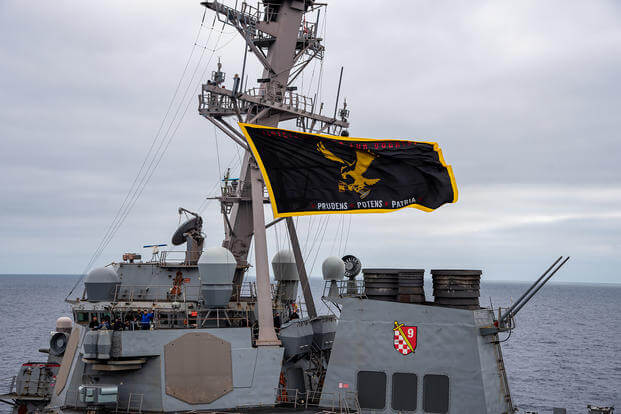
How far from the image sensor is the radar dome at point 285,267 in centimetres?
2792

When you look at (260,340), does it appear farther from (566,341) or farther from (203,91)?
(566,341)

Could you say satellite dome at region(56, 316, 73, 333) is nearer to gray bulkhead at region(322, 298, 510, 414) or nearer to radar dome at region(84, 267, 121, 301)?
radar dome at region(84, 267, 121, 301)

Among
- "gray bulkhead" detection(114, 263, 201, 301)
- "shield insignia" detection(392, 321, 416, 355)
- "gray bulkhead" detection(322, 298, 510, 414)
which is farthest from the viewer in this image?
"gray bulkhead" detection(114, 263, 201, 301)

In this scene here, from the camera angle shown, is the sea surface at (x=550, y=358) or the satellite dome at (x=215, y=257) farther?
the sea surface at (x=550, y=358)

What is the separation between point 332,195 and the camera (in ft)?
73.0

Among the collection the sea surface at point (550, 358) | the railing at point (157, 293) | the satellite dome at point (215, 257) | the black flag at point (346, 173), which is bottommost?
the sea surface at point (550, 358)

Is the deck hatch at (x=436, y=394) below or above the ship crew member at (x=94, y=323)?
below

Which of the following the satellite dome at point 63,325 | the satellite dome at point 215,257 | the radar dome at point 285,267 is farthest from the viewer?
the satellite dome at point 63,325

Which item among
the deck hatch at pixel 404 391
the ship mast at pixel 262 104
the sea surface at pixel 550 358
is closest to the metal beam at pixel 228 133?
the ship mast at pixel 262 104

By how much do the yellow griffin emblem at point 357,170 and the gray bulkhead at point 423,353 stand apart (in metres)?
3.96

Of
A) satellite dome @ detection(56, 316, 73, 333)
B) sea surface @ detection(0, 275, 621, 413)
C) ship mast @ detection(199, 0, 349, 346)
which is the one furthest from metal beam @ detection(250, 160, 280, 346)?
sea surface @ detection(0, 275, 621, 413)

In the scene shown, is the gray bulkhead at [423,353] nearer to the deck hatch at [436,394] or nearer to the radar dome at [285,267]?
the deck hatch at [436,394]

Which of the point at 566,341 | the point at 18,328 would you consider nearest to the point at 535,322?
the point at 566,341

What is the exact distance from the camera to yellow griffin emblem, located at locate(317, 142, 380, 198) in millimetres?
22484
